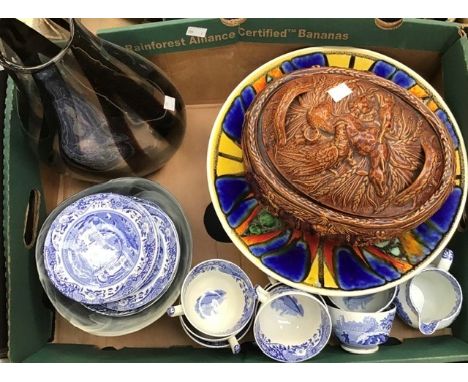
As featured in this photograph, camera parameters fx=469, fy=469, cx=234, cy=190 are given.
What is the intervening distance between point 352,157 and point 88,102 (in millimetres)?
419

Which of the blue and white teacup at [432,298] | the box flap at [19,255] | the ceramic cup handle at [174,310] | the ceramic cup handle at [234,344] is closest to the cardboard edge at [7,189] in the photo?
the box flap at [19,255]

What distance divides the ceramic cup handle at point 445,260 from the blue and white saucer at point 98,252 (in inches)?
20.9

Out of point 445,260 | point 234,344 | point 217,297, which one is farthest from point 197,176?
point 445,260

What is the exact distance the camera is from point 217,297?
0.91 meters

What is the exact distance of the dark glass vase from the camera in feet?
2.26

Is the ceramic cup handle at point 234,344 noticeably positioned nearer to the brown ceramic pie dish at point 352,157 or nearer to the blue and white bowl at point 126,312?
the blue and white bowl at point 126,312

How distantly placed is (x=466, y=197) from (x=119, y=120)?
631 mm

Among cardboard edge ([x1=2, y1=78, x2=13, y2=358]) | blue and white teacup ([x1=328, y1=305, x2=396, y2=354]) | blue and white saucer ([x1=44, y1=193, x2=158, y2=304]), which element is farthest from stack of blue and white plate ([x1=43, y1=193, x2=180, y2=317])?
blue and white teacup ([x1=328, y1=305, x2=396, y2=354])

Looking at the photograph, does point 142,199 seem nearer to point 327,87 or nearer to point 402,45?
point 327,87

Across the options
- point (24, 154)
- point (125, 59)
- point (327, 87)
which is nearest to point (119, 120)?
point (125, 59)

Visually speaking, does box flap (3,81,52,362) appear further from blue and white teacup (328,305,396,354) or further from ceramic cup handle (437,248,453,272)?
ceramic cup handle (437,248,453,272)

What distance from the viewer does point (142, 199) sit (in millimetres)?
839

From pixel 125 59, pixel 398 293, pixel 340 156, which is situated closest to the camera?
pixel 340 156

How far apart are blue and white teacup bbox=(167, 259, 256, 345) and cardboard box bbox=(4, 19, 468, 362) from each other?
0.06m
